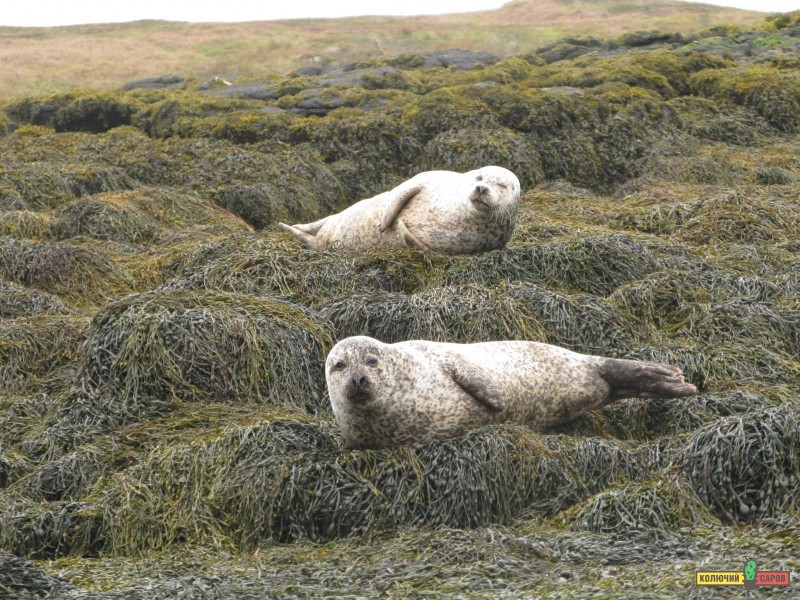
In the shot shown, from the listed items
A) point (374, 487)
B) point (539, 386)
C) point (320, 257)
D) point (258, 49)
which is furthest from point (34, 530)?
point (258, 49)

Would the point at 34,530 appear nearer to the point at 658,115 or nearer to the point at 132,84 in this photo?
the point at 658,115

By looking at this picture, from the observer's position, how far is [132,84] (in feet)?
74.3

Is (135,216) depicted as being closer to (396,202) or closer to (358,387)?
(396,202)

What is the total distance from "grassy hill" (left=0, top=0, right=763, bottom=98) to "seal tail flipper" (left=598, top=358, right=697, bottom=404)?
2571 cm

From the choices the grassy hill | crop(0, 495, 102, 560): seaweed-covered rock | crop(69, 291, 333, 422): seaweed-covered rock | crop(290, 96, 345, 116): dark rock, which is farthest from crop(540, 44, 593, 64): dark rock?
crop(0, 495, 102, 560): seaweed-covered rock

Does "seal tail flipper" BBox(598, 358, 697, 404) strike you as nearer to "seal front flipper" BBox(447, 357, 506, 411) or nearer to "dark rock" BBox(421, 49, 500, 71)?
"seal front flipper" BBox(447, 357, 506, 411)

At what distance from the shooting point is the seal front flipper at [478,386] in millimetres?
5699

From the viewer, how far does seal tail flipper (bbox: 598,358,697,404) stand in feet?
19.6

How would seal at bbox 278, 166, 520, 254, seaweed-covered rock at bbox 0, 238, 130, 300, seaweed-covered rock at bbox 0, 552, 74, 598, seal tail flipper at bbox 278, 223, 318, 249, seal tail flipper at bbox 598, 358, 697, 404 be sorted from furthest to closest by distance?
seal tail flipper at bbox 278, 223, 318, 249 < seaweed-covered rock at bbox 0, 238, 130, 300 < seal at bbox 278, 166, 520, 254 < seal tail flipper at bbox 598, 358, 697, 404 < seaweed-covered rock at bbox 0, 552, 74, 598

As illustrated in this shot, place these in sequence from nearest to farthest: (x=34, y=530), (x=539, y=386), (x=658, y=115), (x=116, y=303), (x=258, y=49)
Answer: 1. (x=34, y=530)
2. (x=539, y=386)
3. (x=116, y=303)
4. (x=658, y=115)
5. (x=258, y=49)

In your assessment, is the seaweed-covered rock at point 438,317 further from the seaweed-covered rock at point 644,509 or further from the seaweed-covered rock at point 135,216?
the seaweed-covered rock at point 135,216

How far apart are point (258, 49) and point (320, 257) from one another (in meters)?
30.6

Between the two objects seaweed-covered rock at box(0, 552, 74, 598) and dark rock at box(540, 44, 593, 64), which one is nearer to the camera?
seaweed-covered rock at box(0, 552, 74, 598)

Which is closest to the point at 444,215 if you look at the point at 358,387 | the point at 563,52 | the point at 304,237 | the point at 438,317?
the point at 438,317
